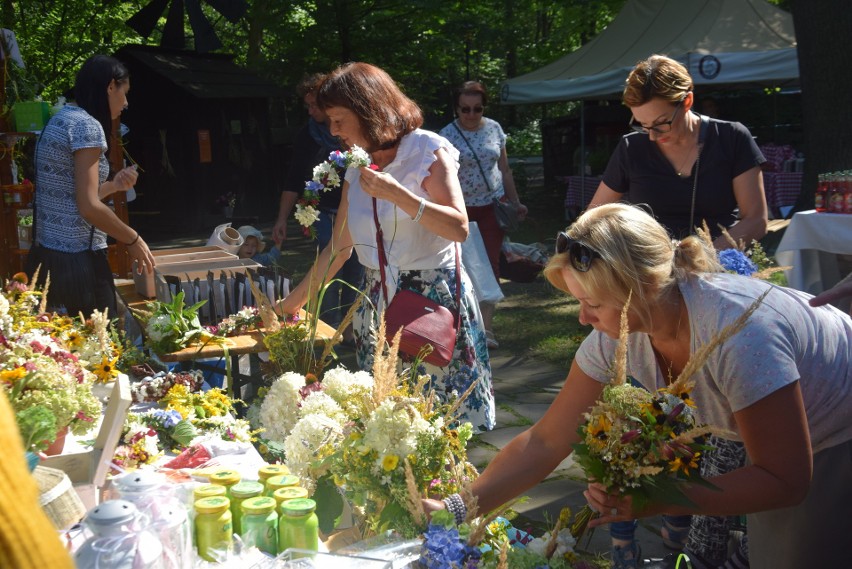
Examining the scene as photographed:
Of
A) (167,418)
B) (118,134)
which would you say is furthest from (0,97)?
(167,418)

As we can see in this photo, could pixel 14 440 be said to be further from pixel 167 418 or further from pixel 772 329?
pixel 167 418

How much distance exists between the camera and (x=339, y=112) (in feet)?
10.4

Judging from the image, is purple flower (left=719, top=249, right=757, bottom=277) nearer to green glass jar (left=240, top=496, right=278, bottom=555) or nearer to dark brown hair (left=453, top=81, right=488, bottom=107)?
green glass jar (left=240, top=496, right=278, bottom=555)

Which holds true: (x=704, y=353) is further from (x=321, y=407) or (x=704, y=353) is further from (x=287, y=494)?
(x=321, y=407)

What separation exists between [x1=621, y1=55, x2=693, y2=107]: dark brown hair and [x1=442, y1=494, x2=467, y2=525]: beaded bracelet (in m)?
2.00

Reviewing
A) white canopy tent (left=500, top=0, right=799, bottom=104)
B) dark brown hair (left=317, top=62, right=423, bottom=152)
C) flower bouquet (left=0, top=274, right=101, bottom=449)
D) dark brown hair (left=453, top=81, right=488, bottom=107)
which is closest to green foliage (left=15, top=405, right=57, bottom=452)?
flower bouquet (left=0, top=274, right=101, bottom=449)

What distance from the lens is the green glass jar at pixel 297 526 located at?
70.6 inches

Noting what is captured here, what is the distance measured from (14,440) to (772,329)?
157cm

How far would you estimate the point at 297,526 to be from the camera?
180 cm

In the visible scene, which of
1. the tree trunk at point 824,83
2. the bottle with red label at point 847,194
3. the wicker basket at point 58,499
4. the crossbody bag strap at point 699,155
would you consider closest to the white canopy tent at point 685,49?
the tree trunk at point 824,83

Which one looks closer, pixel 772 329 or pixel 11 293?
pixel 772 329

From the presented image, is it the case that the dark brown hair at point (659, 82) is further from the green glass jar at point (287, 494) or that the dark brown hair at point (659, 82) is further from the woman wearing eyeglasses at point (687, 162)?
the green glass jar at point (287, 494)

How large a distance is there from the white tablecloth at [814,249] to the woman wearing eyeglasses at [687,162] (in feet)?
5.71

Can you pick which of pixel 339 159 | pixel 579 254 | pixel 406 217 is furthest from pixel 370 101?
pixel 579 254
